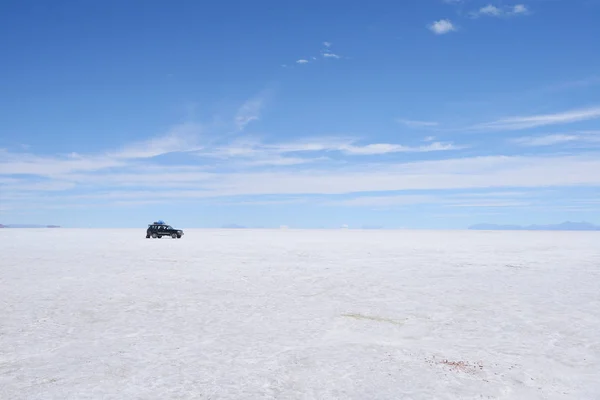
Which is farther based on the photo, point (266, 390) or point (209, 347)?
point (209, 347)

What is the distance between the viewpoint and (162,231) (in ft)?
195

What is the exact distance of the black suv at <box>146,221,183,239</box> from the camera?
58.7 m

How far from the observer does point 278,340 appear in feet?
36.9

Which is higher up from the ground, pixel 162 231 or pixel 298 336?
pixel 162 231

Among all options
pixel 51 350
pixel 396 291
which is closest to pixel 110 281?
pixel 51 350

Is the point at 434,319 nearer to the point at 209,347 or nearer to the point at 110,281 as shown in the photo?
the point at 209,347

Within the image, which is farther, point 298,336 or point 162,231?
point 162,231

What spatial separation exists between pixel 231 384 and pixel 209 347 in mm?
2474

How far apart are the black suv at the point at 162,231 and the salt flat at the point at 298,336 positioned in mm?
36376

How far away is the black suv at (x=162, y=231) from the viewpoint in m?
58.7

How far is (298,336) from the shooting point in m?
11.6

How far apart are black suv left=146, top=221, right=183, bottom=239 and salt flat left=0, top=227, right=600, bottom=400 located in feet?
119

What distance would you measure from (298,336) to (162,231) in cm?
5041

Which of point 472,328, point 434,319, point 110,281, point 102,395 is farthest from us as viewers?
point 110,281
